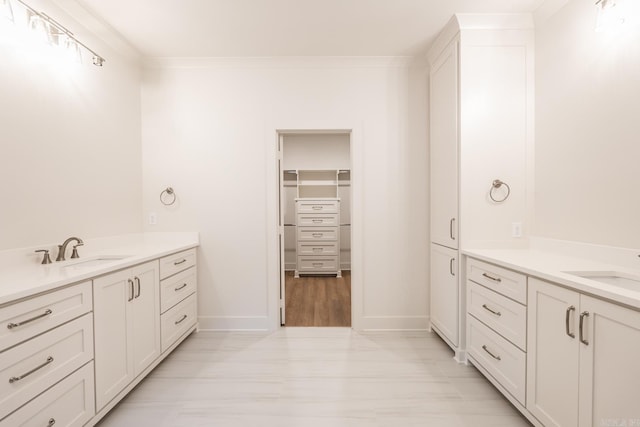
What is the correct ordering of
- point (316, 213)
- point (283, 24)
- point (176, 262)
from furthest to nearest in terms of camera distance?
point (316, 213) → point (176, 262) → point (283, 24)

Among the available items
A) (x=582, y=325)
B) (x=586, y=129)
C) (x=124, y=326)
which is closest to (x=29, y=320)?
(x=124, y=326)

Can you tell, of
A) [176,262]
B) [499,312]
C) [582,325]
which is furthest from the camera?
[176,262]

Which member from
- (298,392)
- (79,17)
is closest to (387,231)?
(298,392)

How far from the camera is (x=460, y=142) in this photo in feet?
7.16

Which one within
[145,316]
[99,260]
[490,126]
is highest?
[490,126]

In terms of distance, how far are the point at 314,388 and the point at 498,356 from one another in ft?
3.97

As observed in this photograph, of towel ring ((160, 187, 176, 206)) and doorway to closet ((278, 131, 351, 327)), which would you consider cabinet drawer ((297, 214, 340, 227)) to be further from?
towel ring ((160, 187, 176, 206))

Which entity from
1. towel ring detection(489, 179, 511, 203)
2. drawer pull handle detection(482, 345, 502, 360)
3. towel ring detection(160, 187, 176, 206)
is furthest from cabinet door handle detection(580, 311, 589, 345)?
towel ring detection(160, 187, 176, 206)

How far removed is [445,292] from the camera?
8.00 ft

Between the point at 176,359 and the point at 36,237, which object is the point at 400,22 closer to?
the point at 36,237

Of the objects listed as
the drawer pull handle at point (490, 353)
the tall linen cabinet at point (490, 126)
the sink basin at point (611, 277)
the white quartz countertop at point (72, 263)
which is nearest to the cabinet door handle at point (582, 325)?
the sink basin at point (611, 277)

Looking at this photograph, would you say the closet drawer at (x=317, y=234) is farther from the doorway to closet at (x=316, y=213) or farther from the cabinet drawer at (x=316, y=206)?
the cabinet drawer at (x=316, y=206)

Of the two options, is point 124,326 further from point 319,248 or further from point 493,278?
point 319,248

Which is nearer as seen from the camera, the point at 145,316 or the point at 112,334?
the point at 112,334
